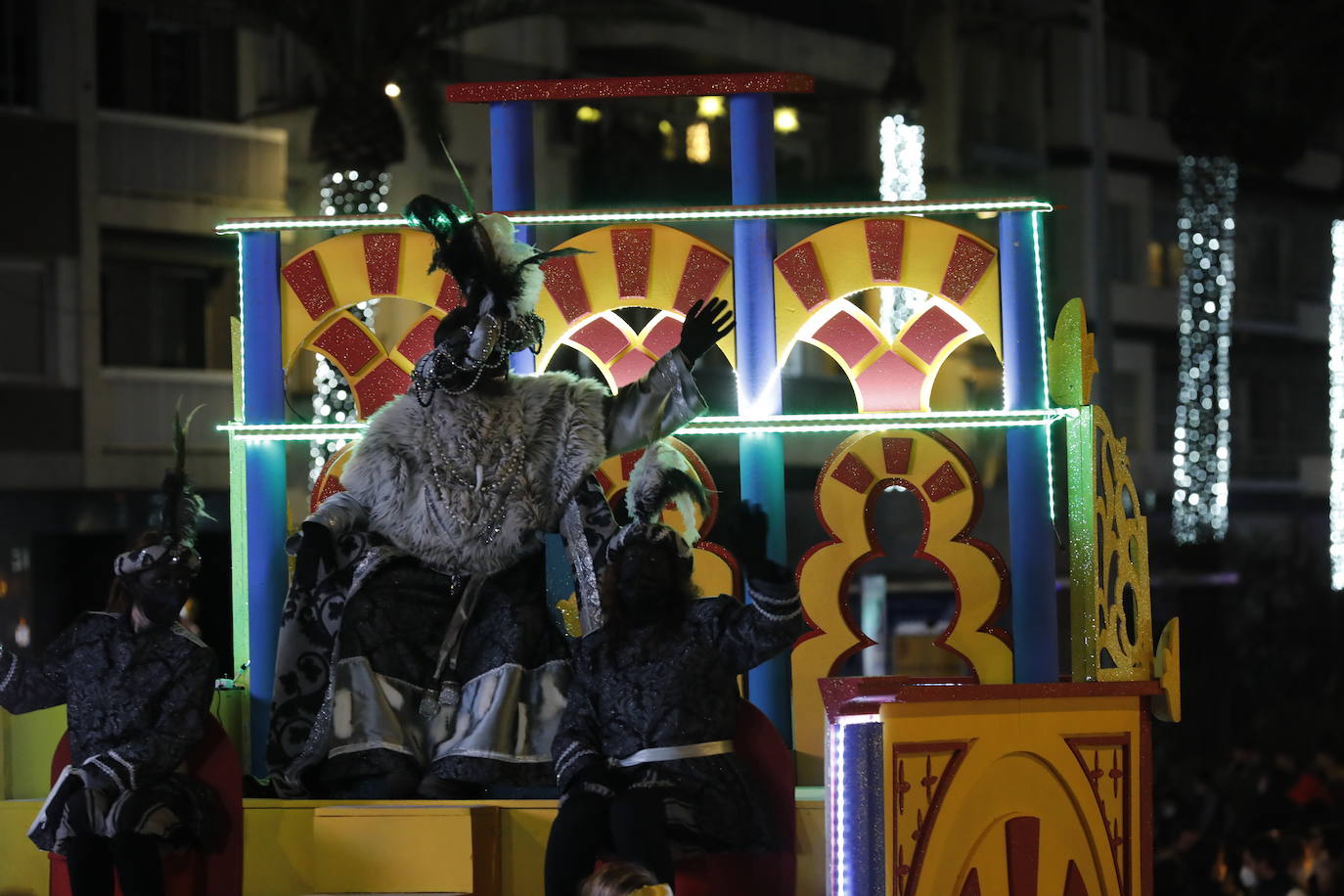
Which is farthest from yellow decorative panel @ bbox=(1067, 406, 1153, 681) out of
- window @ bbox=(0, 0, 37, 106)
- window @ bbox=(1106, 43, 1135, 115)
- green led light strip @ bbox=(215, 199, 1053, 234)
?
window @ bbox=(1106, 43, 1135, 115)

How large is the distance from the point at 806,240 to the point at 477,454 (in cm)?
143

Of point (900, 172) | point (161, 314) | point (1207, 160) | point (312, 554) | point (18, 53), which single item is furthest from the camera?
point (1207, 160)

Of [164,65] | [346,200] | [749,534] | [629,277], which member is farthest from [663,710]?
[164,65]

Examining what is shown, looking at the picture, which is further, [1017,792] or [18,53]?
[18,53]

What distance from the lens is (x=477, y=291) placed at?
6496 millimetres

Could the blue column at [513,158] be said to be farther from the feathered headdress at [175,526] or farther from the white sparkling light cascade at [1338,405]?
the white sparkling light cascade at [1338,405]

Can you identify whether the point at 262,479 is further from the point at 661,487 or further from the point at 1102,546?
the point at 1102,546

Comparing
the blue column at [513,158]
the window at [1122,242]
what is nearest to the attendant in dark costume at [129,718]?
the blue column at [513,158]

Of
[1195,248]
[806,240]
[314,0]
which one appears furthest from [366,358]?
[1195,248]

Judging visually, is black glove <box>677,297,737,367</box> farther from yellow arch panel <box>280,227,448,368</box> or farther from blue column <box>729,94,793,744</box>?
yellow arch panel <box>280,227,448,368</box>

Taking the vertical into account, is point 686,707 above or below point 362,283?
below

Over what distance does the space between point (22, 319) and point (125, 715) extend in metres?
12.5

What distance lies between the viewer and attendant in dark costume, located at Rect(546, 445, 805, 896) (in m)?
5.60

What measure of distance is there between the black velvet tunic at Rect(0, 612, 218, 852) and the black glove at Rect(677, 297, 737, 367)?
1.61 meters
